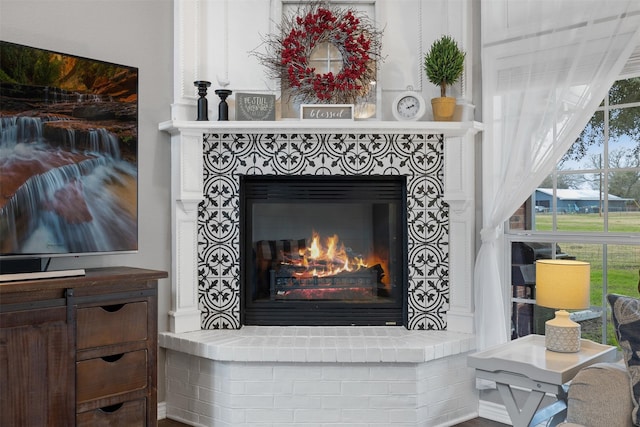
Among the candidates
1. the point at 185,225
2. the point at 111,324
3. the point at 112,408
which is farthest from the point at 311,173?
the point at 112,408

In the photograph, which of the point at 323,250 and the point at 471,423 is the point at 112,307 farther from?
the point at 471,423

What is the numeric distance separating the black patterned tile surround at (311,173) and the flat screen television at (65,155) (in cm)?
54

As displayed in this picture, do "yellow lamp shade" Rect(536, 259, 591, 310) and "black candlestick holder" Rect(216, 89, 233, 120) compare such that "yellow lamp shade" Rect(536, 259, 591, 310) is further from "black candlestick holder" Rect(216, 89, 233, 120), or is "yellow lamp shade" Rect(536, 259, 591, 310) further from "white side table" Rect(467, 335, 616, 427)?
"black candlestick holder" Rect(216, 89, 233, 120)

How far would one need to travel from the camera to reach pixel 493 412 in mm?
3326

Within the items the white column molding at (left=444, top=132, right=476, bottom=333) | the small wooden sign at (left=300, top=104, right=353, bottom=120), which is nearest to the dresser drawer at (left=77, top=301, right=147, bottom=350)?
the small wooden sign at (left=300, top=104, right=353, bottom=120)

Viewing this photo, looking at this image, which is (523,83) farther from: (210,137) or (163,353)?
(163,353)

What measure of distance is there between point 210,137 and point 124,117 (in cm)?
59

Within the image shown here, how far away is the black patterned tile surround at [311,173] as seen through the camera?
3445 millimetres

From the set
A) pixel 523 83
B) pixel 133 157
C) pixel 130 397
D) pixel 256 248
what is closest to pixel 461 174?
pixel 523 83

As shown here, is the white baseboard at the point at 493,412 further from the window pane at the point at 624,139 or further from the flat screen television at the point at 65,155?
the flat screen television at the point at 65,155

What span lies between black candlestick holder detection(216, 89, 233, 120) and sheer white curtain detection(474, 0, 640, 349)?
1488 mm

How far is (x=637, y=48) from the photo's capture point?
113 inches

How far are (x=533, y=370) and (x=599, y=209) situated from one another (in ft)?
3.60

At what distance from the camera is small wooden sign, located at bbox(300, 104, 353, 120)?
333 centimetres
